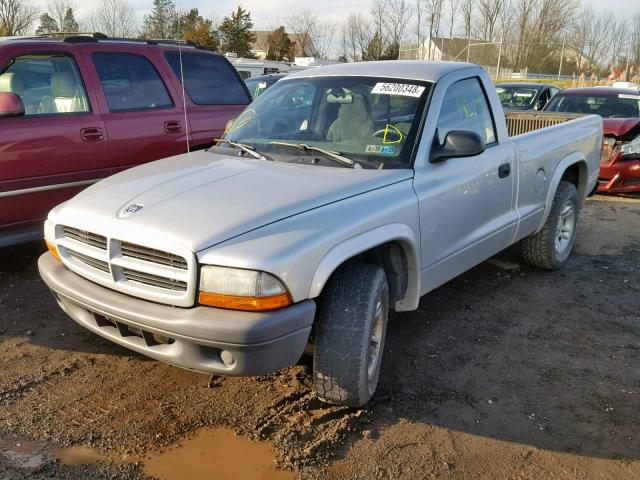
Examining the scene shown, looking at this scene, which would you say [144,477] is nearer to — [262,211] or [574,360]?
[262,211]

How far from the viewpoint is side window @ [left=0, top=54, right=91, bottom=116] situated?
16.4 feet

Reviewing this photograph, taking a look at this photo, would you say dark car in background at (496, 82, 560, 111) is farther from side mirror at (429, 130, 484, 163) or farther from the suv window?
side mirror at (429, 130, 484, 163)

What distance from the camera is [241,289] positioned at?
2.56m

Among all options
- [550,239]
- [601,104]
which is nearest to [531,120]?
[550,239]

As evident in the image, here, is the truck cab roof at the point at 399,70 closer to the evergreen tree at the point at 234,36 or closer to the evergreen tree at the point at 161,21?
the evergreen tree at the point at 161,21

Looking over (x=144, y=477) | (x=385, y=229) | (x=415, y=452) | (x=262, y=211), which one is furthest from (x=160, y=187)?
(x=415, y=452)

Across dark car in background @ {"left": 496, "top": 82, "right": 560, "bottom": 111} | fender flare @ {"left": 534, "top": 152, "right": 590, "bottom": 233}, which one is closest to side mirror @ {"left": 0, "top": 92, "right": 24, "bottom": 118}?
fender flare @ {"left": 534, "top": 152, "right": 590, "bottom": 233}

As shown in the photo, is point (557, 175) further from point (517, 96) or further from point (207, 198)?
point (517, 96)

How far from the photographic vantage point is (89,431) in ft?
9.61

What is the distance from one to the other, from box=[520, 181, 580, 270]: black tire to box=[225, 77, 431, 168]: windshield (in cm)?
212

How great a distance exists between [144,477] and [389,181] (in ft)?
6.14

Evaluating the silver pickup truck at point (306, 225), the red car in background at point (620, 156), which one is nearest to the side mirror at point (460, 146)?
the silver pickup truck at point (306, 225)

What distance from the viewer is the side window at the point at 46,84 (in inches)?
196

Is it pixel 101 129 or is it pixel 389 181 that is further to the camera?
pixel 101 129
